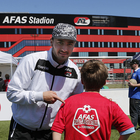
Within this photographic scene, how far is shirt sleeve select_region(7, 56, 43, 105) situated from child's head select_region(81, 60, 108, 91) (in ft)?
1.38

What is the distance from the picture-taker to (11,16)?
49.1 m

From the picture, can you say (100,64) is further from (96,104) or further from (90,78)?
(96,104)

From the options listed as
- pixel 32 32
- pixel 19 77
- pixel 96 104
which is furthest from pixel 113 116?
pixel 32 32

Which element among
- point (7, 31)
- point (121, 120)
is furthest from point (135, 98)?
point (7, 31)

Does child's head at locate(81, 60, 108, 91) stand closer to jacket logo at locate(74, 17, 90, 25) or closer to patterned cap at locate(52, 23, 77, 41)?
patterned cap at locate(52, 23, 77, 41)

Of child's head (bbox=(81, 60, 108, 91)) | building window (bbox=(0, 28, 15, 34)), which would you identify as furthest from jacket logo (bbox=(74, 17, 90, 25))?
child's head (bbox=(81, 60, 108, 91))

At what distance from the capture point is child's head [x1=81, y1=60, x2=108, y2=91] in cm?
169

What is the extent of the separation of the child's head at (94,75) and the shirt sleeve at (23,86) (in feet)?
1.38

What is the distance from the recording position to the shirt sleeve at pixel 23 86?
1800 mm

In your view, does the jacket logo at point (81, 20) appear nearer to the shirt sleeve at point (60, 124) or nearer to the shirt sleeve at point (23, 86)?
the shirt sleeve at point (23, 86)

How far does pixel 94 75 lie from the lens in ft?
5.54

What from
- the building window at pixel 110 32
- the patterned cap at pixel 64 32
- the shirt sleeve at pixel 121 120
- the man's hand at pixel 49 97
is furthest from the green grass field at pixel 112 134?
the building window at pixel 110 32

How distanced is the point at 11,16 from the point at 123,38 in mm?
29014

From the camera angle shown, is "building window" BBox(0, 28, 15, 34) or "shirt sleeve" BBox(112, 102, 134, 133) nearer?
"shirt sleeve" BBox(112, 102, 134, 133)
